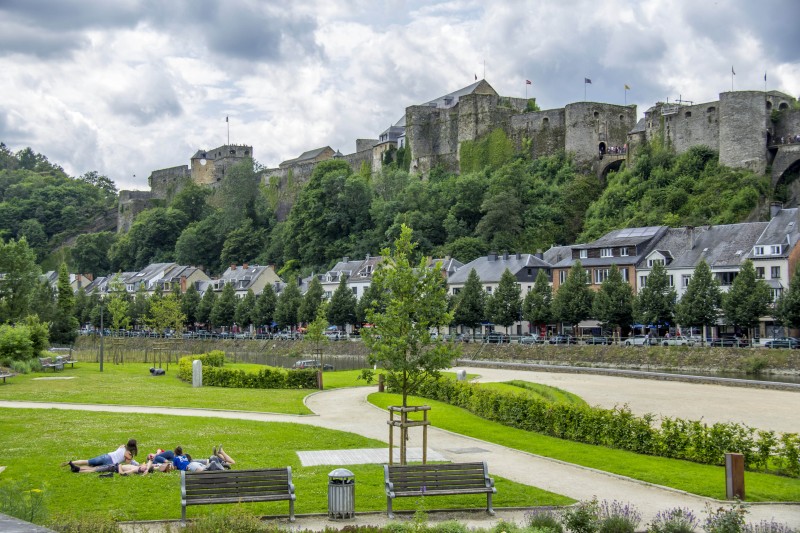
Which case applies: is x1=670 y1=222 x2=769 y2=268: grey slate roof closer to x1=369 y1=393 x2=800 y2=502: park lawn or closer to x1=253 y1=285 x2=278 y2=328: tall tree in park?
x1=369 y1=393 x2=800 y2=502: park lawn

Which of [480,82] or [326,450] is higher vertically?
[480,82]

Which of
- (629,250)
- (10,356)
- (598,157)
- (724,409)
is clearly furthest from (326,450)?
(598,157)

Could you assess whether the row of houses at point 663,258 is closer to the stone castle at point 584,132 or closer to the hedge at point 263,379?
the stone castle at point 584,132

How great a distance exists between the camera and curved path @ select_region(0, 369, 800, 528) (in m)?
17.7

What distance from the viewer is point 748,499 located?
724 inches

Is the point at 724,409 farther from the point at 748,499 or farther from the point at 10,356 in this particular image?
the point at 10,356

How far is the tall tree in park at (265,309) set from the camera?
322 feet

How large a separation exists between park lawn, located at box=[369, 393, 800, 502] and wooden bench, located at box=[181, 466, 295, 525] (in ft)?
28.3

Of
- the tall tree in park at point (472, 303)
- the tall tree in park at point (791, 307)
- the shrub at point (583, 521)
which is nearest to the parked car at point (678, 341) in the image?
the tall tree in park at point (791, 307)

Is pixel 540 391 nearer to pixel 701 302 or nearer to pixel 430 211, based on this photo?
pixel 701 302

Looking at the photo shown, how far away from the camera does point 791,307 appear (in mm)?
57312

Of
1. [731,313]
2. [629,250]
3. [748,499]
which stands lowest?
[748,499]

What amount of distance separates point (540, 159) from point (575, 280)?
137 feet

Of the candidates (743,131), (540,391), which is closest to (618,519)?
(540,391)
